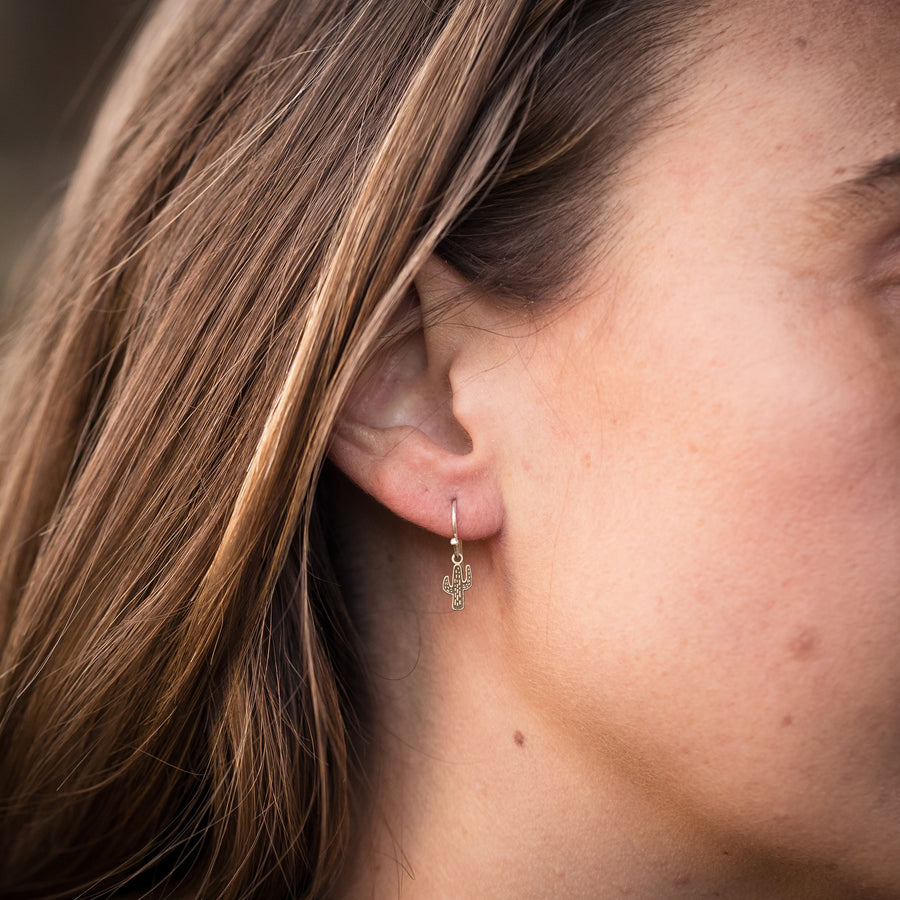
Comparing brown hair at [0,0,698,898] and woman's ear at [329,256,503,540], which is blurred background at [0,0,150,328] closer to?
brown hair at [0,0,698,898]

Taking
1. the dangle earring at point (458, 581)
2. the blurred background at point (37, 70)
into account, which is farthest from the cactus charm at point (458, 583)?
the blurred background at point (37, 70)

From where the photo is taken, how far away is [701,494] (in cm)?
95

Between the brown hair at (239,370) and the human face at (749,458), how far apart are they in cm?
11

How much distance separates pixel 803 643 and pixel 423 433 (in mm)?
482

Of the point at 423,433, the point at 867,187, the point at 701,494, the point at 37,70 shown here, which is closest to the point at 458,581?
the point at 423,433

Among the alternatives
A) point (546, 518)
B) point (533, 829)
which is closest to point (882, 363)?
point (546, 518)

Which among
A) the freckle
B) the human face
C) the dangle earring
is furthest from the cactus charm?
the freckle

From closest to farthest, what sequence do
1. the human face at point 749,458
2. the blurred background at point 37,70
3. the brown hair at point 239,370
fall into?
the human face at point 749,458, the brown hair at point 239,370, the blurred background at point 37,70

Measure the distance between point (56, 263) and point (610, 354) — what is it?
0.92 meters

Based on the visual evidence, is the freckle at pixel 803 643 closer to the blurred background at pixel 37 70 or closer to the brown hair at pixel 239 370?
the brown hair at pixel 239 370

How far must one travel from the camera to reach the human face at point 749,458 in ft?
3.04

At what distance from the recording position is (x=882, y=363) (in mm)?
928

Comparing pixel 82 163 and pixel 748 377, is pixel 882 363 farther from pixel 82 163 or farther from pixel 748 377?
pixel 82 163

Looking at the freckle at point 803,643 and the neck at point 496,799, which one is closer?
the freckle at point 803,643
